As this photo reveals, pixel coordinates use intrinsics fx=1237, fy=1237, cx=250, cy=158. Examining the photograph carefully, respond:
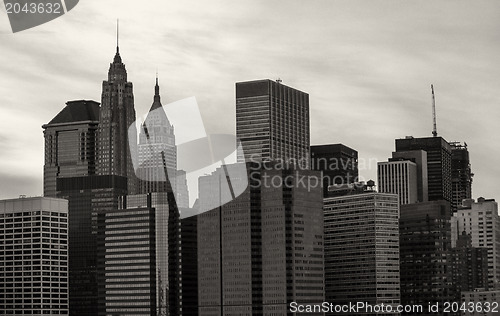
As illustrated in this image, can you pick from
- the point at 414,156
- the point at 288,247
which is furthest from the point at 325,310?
the point at 414,156

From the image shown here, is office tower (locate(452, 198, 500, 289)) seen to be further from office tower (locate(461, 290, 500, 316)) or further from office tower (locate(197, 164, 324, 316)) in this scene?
office tower (locate(197, 164, 324, 316))

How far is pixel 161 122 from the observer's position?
123 meters

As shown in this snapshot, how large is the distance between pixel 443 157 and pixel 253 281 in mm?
58344

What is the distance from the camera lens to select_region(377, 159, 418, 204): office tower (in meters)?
141

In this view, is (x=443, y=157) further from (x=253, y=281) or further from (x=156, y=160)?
(x=253, y=281)

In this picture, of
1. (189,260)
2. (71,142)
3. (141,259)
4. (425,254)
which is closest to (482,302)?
(425,254)

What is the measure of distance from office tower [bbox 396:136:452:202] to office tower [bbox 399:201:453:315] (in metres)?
31.5

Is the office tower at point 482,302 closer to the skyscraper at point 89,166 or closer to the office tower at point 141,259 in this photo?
the office tower at point 141,259

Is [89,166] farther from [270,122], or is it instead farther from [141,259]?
[141,259]

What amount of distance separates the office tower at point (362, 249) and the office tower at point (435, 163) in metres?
35.9

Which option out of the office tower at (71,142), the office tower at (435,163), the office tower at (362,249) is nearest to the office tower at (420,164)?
the office tower at (435,163)

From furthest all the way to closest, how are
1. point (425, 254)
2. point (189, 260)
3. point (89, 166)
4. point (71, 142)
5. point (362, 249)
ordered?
1. point (71, 142)
2. point (89, 166)
3. point (425, 254)
4. point (362, 249)
5. point (189, 260)

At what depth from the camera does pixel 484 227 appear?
449 ft

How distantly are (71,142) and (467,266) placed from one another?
5602 cm
